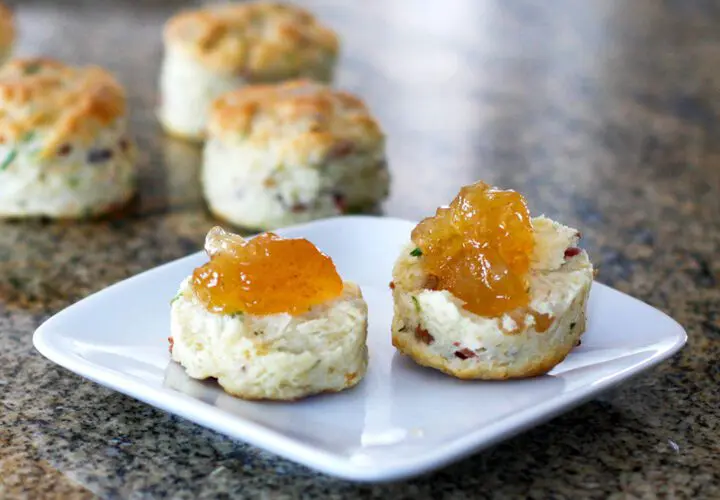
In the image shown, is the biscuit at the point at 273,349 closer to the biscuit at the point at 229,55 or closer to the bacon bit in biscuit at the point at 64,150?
the bacon bit in biscuit at the point at 64,150

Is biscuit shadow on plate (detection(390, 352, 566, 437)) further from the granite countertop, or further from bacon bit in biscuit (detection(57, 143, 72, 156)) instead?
bacon bit in biscuit (detection(57, 143, 72, 156))

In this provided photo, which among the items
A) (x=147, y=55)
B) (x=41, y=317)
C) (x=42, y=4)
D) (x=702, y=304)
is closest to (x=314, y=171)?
(x=41, y=317)

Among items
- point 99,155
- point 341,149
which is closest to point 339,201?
point 341,149

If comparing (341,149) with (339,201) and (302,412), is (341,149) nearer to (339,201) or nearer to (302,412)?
(339,201)

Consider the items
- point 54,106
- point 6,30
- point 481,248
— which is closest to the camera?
point 481,248

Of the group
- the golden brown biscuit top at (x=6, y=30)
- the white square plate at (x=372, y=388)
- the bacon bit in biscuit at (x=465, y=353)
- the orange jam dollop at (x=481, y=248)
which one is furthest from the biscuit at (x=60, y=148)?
the bacon bit in biscuit at (x=465, y=353)

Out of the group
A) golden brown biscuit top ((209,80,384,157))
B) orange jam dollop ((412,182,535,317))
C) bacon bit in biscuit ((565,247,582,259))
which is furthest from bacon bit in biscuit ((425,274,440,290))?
golden brown biscuit top ((209,80,384,157))

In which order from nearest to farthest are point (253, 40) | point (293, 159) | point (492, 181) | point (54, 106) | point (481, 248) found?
1. point (481, 248)
2. point (293, 159)
3. point (54, 106)
4. point (492, 181)
5. point (253, 40)
